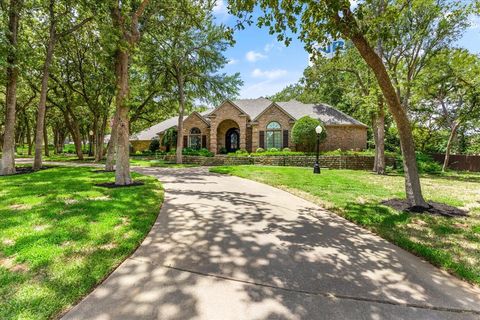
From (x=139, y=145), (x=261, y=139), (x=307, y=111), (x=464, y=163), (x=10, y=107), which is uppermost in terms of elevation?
(x=307, y=111)

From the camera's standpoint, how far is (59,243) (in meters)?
3.78

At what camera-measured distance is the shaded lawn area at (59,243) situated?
252 cm

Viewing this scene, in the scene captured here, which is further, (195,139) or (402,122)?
(195,139)

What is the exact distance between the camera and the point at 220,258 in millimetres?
3607

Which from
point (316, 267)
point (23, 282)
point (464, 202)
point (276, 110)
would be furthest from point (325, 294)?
point (276, 110)

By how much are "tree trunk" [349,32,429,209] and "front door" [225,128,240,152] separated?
873 inches

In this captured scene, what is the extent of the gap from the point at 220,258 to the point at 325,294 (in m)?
1.52

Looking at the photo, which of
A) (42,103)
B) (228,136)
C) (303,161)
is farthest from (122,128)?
(228,136)

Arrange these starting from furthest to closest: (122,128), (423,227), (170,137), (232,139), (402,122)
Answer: (170,137) < (232,139) < (122,128) < (402,122) < (423,227)

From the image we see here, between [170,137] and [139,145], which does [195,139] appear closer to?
[170,137]

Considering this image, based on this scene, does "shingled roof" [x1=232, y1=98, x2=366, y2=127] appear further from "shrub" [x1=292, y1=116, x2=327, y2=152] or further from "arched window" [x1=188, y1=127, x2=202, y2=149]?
"arched window" [x1=188, y1=127, x2=202, y2=149]

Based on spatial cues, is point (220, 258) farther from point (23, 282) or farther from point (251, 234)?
point (23, 282)

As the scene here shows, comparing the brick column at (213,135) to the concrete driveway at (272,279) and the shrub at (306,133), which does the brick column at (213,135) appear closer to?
the shrub at (306,133)

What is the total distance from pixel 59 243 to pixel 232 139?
2512 centimetres
